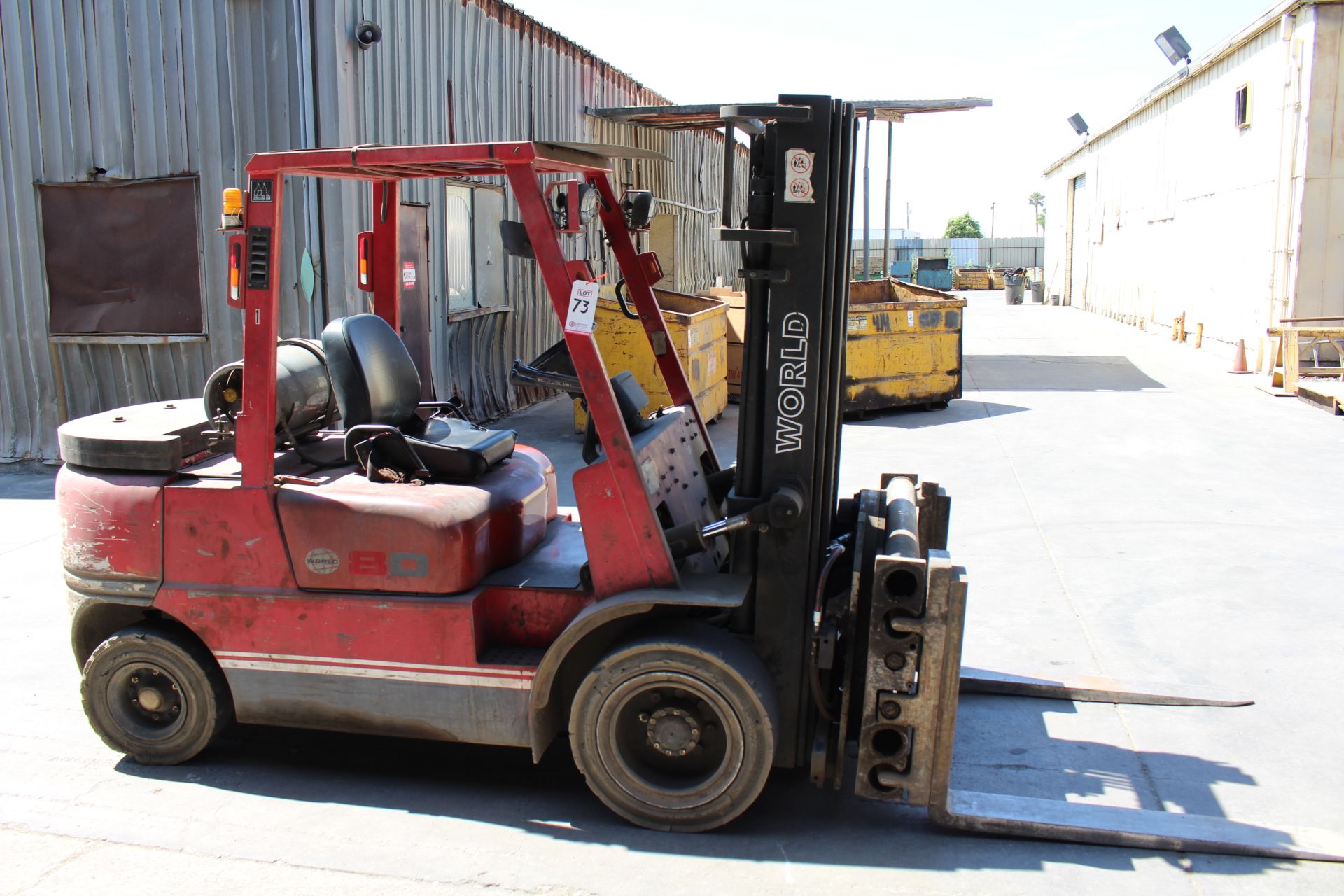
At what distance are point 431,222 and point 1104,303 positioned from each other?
2561 cm

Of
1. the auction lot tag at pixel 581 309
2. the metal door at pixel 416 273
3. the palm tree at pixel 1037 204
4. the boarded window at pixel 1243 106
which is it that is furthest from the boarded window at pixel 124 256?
the palm tree at pixel 1037 204

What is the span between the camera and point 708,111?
14727 mm

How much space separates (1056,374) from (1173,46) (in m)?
11.3

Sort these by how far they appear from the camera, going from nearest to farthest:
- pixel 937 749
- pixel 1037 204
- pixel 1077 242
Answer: pixel 937 749 → pixel 1077 242 → pixel 1037 204

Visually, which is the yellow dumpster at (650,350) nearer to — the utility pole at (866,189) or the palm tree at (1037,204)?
the utility pole at (866,189)

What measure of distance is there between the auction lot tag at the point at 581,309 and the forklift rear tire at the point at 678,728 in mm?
1110

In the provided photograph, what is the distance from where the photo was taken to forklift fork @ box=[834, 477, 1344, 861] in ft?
11.8

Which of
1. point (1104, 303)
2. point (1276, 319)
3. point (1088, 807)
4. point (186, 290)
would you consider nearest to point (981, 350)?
point (1276, 319)

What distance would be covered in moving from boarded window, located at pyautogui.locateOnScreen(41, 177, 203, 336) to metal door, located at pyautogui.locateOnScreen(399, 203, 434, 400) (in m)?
1.89

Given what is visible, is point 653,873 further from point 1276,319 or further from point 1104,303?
point 1104,303

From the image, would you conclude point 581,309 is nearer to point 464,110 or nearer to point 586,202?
point 586,202

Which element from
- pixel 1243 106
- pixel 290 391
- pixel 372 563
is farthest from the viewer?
pixel 1243 106

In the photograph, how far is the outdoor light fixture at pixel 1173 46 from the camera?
2378 centimetres

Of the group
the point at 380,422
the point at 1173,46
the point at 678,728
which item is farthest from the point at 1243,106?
the point at 678,728
